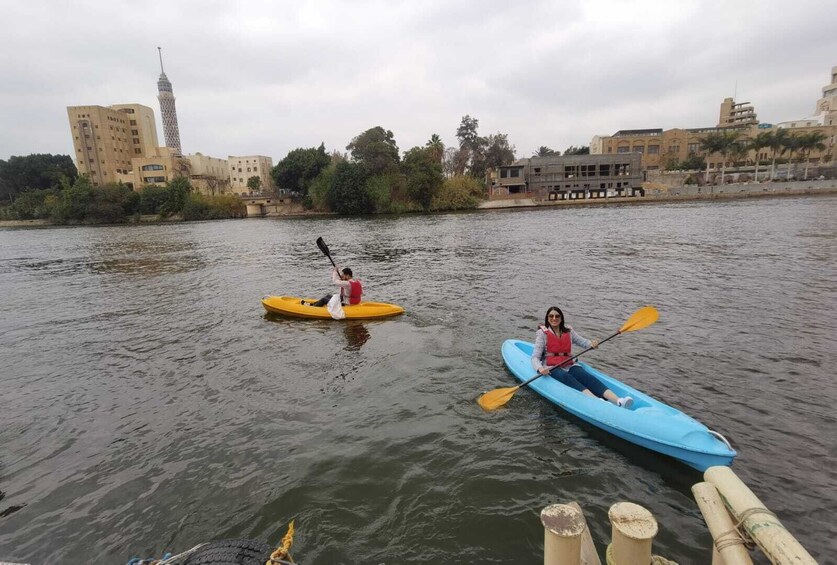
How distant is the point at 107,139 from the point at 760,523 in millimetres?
106853

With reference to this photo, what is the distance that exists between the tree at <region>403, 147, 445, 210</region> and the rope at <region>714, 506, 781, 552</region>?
207 ft

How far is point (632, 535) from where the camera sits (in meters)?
2.72

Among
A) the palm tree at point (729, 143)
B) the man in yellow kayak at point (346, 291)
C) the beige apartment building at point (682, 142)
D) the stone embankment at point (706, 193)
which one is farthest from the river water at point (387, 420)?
the beige apartment building at point (682, 142)

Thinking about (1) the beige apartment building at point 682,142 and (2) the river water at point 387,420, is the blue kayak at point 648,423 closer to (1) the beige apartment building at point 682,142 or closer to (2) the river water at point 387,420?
(2) the river water at point 387,420

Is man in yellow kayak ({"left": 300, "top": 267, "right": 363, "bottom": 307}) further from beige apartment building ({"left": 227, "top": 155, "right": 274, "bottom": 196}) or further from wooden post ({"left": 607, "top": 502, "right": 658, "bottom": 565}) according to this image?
beige apartment building ({"left": 227, "top": 155, "right": 274, "bottom": 196})

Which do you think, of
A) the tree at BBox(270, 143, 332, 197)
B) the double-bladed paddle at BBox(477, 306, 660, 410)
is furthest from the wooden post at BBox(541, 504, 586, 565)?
the tree at BBox(270, 143, 332, 197)

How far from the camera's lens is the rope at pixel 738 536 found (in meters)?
2.71

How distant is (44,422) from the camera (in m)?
6.94

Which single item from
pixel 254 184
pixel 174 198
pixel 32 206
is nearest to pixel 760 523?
pixel 174 198

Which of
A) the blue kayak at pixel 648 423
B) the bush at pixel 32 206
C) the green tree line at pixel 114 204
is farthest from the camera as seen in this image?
the bush at pixel 32 206

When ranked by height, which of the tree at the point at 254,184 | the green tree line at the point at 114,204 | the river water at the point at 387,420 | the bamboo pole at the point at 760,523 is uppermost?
the tree at the point at 254,184

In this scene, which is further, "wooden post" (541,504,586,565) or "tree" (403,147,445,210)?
"tree" (403,147,445,210)

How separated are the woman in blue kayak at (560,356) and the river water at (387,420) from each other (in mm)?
574

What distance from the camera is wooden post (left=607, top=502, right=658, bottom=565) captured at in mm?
2725
